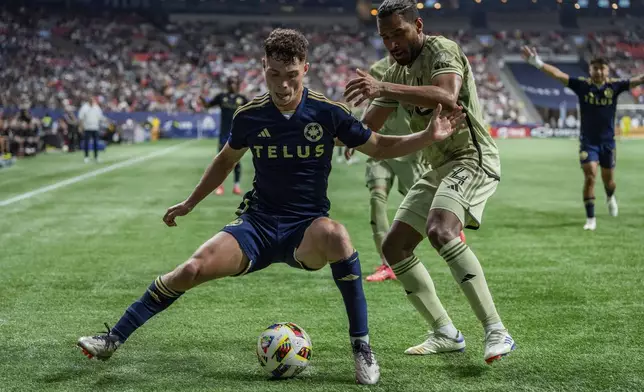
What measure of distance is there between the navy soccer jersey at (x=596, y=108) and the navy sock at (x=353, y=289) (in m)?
8.71

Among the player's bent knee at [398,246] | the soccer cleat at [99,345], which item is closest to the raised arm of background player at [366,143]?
the player's bent knee at [398,246]

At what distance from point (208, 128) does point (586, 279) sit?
41.8 m

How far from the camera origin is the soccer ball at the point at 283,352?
17.1 ft

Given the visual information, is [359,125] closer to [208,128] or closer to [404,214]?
[404,214]

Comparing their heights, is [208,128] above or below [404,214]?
below

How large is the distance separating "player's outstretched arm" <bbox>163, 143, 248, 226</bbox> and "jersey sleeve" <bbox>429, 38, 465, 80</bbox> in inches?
53.0

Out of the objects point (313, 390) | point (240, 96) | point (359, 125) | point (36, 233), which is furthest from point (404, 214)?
point (240, 96)

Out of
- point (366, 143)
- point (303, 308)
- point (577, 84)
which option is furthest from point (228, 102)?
point (366, 143)

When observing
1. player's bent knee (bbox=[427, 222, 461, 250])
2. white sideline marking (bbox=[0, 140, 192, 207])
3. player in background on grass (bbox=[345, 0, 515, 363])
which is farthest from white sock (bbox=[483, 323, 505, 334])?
white sideline marking (bbox=[0, 140, 192, 207])

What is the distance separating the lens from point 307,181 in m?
5.41

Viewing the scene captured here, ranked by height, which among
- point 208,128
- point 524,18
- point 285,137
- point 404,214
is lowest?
point 208,128

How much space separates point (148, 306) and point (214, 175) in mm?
931

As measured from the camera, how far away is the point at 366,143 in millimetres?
5453

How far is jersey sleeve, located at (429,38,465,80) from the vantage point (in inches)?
221
